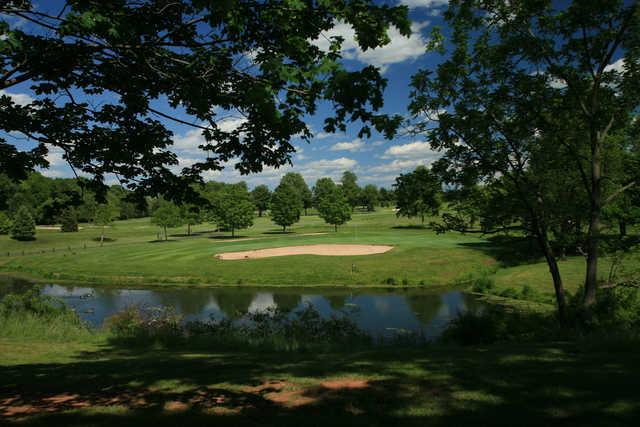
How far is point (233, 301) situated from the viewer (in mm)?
31312

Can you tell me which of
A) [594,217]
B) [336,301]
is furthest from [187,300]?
[594,217]

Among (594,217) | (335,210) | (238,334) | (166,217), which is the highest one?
(335,210)

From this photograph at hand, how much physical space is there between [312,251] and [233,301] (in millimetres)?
21103

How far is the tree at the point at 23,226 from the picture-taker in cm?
6500

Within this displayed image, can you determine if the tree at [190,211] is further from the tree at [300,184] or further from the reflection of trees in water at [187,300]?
the tree at [300,184]

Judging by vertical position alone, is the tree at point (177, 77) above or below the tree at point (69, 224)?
above

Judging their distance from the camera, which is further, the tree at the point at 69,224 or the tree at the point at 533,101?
the tree at the point at 69,224

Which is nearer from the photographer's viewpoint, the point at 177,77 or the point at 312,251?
the point at 177,77

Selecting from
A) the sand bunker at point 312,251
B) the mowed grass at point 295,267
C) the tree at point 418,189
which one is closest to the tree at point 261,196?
the mowed grass at point 295,267

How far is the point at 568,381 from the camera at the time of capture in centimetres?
573

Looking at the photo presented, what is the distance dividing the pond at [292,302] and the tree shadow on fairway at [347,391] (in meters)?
14.1

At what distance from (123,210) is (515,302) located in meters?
119

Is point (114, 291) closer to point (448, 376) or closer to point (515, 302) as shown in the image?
point (515, 302)

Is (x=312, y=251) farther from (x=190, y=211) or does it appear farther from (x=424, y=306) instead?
(x=190, y=211)
